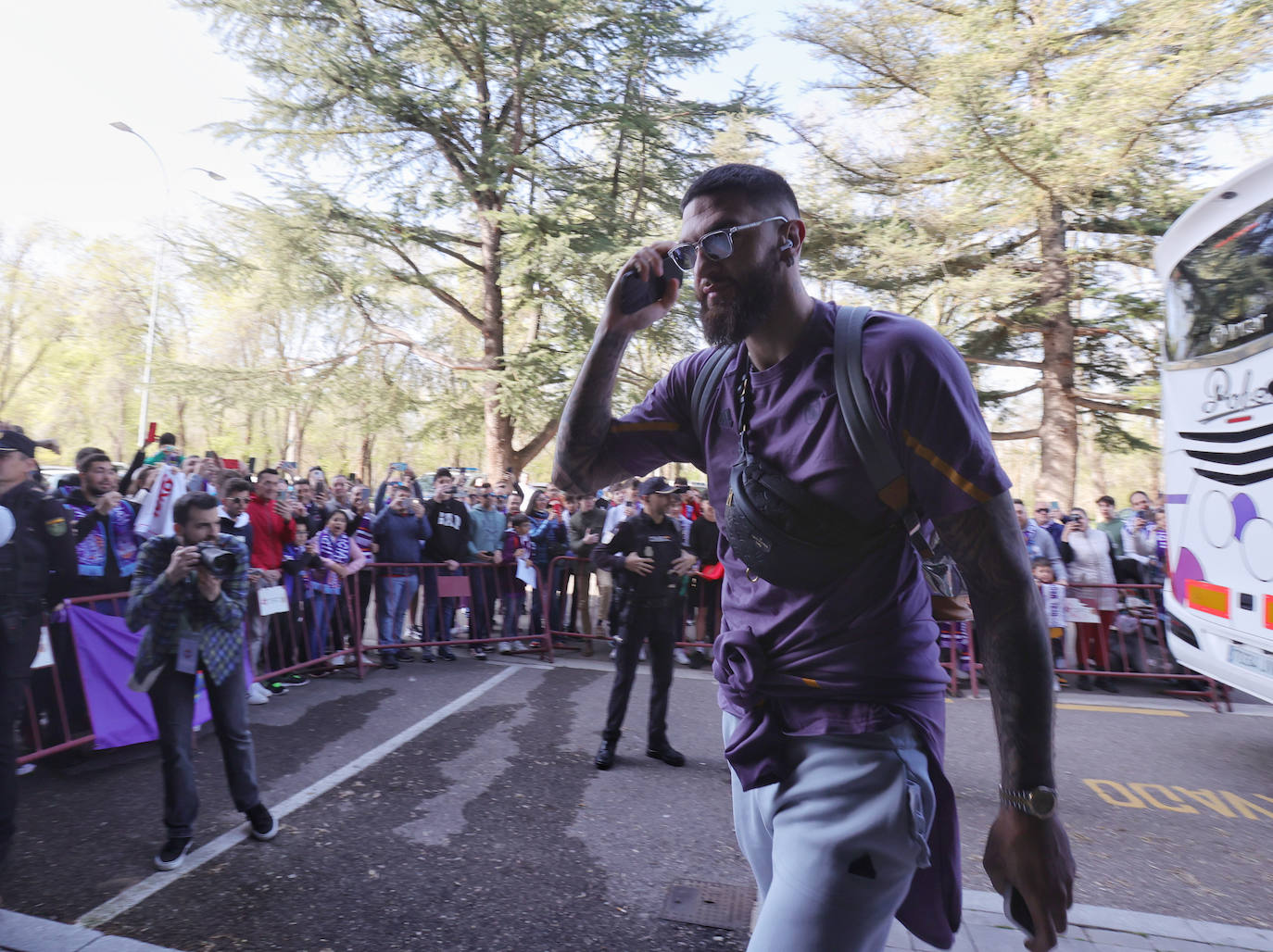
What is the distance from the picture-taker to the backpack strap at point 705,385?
190 cm

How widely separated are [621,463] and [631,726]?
520cm

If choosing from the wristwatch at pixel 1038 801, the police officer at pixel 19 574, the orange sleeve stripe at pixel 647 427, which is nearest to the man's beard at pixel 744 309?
the orange sleeve stripe at pixel 647 427

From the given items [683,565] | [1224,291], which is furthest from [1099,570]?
[683,565]

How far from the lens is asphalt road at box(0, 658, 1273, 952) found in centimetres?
355

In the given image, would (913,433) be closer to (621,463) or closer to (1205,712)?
(621,463)

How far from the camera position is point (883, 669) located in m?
1.51

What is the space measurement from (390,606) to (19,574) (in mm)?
5084

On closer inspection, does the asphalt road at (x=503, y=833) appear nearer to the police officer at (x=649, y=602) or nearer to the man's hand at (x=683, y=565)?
the police officer at (x=649, y=602)

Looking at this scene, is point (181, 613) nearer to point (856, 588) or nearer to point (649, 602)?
point (649, 602)

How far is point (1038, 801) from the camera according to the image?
53.6 inches

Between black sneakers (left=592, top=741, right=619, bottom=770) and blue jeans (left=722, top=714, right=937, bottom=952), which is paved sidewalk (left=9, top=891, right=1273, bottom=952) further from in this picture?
black sneakers (left=592, top=741, right=619, bottom=770)

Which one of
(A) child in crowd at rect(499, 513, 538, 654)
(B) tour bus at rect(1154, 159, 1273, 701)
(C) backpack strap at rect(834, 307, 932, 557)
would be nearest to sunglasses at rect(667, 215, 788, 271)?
(C) backpack strap at rect(834, 307, 932, 557)

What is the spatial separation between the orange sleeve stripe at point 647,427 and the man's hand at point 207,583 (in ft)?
10.0

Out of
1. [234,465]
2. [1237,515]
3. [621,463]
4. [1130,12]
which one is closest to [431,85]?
[234,465]
